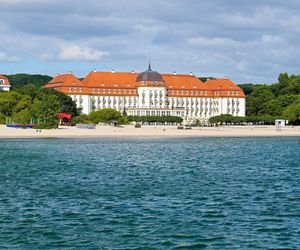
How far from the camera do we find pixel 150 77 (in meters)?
155

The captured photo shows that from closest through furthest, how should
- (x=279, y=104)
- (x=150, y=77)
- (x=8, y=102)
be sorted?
1. (x=8, y=102)
2. (x=279, y=104)
3. (x=150, y=77)

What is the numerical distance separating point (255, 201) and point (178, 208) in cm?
356

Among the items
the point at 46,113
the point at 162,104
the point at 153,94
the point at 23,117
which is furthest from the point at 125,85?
the point at 46,113

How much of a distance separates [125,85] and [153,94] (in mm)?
7156

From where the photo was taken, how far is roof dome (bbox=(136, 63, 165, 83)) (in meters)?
154

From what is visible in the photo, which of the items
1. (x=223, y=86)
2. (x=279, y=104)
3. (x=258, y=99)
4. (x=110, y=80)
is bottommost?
(x=279, y=104)

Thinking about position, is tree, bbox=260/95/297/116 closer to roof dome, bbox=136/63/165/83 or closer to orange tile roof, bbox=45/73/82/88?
roof dome, bbox=136/63/165/83

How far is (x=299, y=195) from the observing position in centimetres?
2705

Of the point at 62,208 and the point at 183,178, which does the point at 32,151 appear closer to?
the point at 183,178

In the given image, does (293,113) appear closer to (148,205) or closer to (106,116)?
(106,116)

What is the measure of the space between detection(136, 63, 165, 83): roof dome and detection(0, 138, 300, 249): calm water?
110692 mm

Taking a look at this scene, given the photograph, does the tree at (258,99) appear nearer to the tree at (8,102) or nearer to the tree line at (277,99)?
the tree line at (277,99)

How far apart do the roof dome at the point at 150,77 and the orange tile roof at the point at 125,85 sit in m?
2.15

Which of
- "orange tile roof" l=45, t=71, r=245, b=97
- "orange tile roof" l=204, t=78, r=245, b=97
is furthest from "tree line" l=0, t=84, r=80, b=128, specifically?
"orange tile roof" l=204, t=78, r=245, b=97
